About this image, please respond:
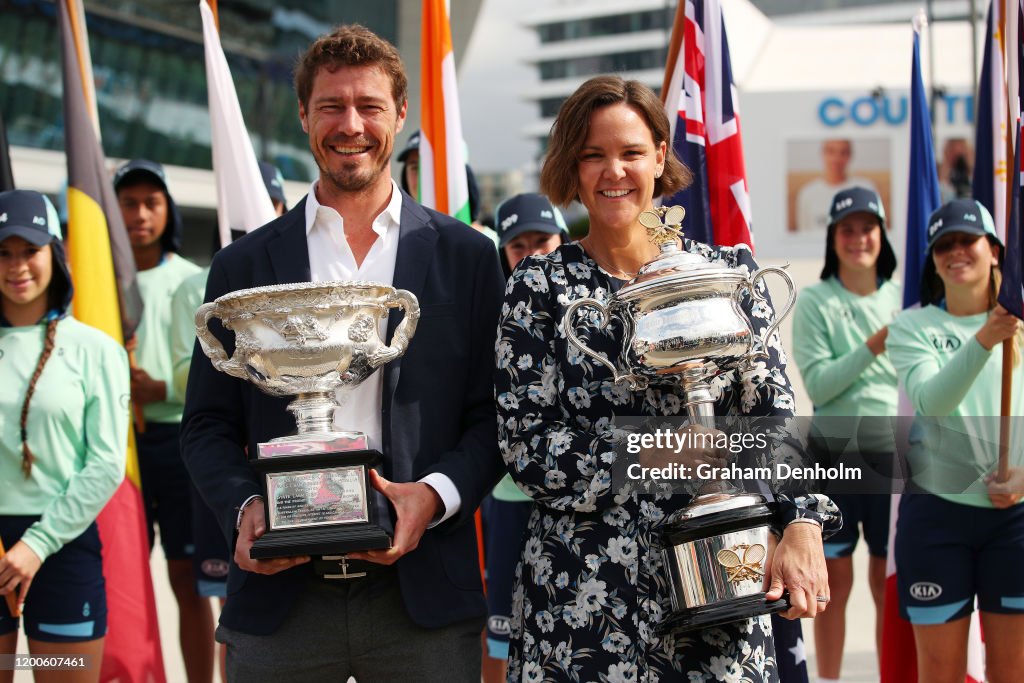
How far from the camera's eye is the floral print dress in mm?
2334

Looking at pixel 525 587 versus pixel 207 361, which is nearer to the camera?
pixel 525 587

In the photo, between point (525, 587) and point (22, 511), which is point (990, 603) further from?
point (22, 511)

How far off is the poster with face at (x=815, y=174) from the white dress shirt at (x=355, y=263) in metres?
25.7

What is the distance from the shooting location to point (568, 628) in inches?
93.3

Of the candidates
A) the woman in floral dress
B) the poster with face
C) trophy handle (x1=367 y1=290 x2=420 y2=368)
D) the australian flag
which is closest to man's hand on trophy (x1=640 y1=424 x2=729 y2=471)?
the woman in floral dress

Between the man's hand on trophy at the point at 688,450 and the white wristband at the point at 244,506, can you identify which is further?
the white wristband at the point at 244,506

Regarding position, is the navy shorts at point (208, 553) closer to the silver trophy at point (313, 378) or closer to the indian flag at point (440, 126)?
the indian flag at point (440, 126)

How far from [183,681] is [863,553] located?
16.0ft

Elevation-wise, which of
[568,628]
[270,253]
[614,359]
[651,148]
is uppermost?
[651,148]

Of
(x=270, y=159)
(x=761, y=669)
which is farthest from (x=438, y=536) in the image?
(x=270, y=159)

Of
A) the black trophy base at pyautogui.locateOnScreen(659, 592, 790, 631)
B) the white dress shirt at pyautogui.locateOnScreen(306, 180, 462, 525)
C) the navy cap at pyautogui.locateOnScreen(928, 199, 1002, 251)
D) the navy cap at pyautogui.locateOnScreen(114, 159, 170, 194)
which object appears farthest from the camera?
the navy cap at pyautogui.locateOnScreen(114, 159, 170, 194)

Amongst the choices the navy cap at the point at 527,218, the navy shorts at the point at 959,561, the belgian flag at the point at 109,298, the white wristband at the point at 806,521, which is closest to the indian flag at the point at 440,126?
the navy cap at the point at 527,218

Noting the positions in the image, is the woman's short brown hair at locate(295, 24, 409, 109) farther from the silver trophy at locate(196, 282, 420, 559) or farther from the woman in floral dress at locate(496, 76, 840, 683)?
the silver trophy at locate(196, 282, 420, 559)

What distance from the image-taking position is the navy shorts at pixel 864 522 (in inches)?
202
